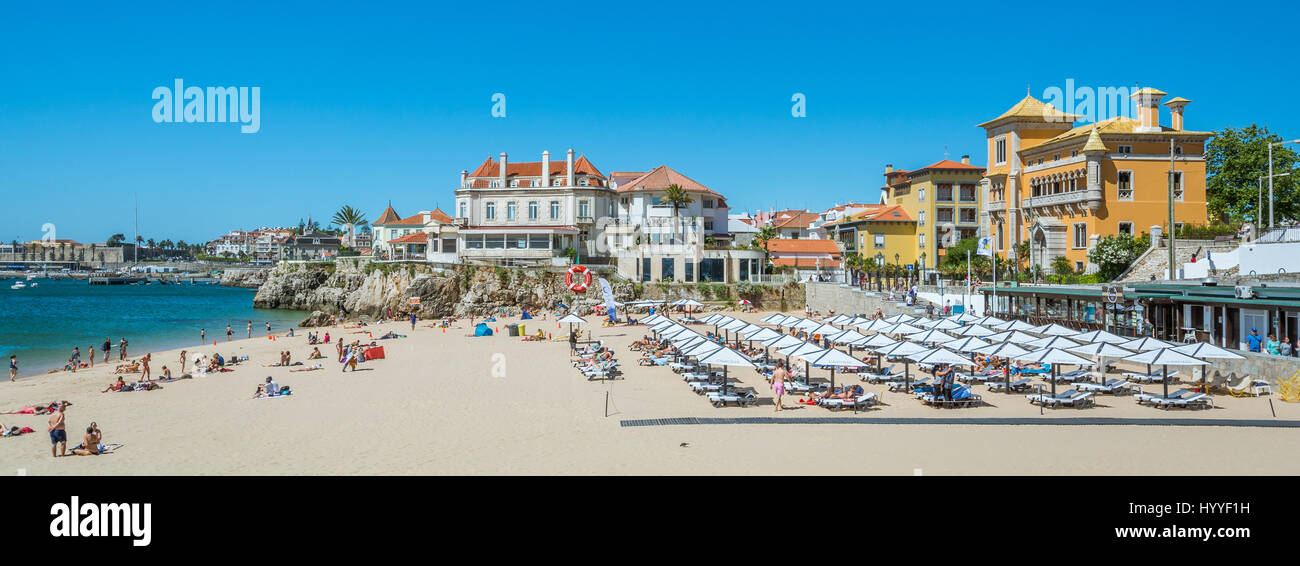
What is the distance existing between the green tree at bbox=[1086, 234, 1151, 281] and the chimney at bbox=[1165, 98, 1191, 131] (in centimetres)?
988

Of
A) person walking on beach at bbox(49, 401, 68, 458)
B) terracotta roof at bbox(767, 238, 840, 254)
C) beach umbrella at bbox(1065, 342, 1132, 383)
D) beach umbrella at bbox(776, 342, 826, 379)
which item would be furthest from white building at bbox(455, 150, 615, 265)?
person walking on beach at bbox(49, 401, 68, 458)

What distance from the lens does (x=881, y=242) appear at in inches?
2552

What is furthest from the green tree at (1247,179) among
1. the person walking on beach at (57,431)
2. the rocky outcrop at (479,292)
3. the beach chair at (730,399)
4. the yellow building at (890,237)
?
the person walking on beach at (57,431)

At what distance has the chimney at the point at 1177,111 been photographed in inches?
1791

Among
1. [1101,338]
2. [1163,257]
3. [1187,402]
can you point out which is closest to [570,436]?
[1187,402]

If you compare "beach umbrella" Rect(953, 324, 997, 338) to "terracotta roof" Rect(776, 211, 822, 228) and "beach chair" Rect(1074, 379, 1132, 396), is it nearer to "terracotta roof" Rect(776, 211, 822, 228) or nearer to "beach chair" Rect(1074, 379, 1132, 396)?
"beach chair" Rect(1074, 379, 1132, 396)

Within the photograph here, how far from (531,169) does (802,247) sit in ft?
80.2

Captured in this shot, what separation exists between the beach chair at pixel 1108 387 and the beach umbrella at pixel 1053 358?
619 mm

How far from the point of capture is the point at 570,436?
623 inches

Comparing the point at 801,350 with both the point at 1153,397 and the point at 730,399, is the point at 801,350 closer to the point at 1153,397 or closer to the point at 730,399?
the point at 730,399
